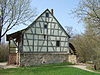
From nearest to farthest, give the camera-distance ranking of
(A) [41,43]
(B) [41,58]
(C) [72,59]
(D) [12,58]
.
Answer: (B) [41,58] → (A) [41,43] → (D) [12,58] → (C) [72,59]

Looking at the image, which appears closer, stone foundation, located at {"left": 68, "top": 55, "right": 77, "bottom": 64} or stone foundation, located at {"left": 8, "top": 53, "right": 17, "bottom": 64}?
stone foundation, located at {"left": 8, "top": 53, "right": 17, "bottom": 64}

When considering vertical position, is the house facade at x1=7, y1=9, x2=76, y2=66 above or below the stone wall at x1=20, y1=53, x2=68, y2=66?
above

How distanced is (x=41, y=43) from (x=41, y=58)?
2070 millimetres

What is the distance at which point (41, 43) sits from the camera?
19969 millimetres

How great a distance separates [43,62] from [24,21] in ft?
20.5

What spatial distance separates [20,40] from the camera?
18812mm

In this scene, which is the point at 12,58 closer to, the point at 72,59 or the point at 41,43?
the point at 41,43

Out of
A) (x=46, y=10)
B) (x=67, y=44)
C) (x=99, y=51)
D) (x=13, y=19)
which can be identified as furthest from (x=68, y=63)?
(x=13, y=19)

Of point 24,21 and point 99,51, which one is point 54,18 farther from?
point 99,51

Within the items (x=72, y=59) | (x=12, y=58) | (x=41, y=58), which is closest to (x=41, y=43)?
(x=41, y=58)

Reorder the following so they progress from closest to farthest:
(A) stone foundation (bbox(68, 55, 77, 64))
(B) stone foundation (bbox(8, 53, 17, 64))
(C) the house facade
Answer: (C) the house facade → (B) stone foundation (bbox(8, 53, 17, 64)) → (A) stone foundation (bbox(68, 55, 77, 64))

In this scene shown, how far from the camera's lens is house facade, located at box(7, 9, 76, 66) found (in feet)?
61.6

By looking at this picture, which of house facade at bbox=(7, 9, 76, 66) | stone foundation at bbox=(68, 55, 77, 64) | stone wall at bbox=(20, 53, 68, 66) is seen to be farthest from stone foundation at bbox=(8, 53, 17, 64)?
stone foundation at bbox=(68, 55, 77, 64)

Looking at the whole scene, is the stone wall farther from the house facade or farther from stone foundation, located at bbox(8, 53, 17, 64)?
stone foundation, located at bbox(8, 53, 17, 64)
